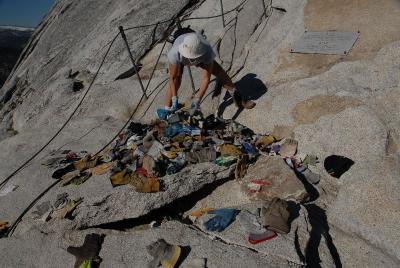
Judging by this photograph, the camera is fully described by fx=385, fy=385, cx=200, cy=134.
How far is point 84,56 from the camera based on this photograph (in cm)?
1071

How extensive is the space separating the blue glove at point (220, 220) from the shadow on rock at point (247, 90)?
275 cm

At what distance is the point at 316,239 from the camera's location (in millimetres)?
4418

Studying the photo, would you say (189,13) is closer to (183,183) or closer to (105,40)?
(105,40)

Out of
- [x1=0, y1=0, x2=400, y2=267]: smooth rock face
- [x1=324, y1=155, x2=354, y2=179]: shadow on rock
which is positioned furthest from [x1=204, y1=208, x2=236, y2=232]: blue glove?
[x1=324, y1=155, x2=354, y2=179]: shadow on rock

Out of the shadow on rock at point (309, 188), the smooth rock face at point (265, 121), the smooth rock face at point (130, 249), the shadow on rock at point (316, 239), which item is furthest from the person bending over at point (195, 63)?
the smooth rock face at point (130, 249)

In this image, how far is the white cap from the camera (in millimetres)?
5938

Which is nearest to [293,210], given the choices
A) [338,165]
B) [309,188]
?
[309,188]

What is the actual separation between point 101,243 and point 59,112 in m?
5.28

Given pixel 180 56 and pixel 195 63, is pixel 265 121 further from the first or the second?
pixel 180 56

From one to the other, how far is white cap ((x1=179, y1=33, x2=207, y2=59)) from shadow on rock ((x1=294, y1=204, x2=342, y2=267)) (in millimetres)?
2804

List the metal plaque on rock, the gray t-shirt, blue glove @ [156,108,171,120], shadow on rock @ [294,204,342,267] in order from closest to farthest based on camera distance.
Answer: shadow on rock @ [294,204,342,267] → the gray t-shirt → blue glove @ [156,108,171,120] → the metal plaque on rock

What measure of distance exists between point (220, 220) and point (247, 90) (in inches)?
138

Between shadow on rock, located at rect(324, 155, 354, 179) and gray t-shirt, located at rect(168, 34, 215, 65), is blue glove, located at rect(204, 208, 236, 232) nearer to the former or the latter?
shadow on rock, located at rect(324, 155, 354, 179)

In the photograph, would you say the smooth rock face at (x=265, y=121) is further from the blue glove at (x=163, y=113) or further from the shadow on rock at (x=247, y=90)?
the blue glove at (x=163, y=113)
